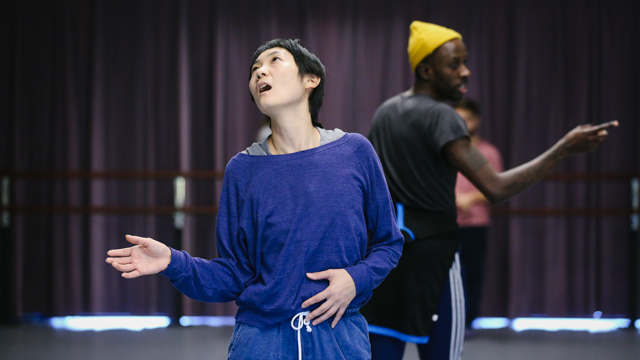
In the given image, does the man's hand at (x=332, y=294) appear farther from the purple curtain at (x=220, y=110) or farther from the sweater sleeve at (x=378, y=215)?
the purple curtain at (x=220, y=110)

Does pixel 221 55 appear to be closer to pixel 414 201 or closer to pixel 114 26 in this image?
pixel 114 26

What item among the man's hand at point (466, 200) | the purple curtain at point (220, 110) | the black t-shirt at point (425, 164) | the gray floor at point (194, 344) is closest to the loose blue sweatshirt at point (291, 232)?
the black t-shirt at point (425, 164)

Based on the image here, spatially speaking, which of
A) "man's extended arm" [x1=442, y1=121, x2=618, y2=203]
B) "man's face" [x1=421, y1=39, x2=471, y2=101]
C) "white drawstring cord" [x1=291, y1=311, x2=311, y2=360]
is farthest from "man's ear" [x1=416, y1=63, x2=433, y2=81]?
"white drawstring cord" [x1=291, y1=311, x2=311, y2=360]

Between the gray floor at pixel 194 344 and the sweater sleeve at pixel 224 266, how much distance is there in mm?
2447

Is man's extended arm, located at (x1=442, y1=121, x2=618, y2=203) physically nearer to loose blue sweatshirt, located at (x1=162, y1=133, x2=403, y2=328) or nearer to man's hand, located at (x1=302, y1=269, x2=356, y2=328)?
loose blue sweatshirt, located at (x1=162, y1=133, x2=403, y2=328)

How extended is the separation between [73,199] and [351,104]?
2.13 metres

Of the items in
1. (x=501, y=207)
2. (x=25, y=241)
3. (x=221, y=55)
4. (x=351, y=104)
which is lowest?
(x=25, y=241)

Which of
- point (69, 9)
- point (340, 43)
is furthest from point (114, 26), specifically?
point (340, 43)

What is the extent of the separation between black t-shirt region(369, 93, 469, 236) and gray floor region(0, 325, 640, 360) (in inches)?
78.3

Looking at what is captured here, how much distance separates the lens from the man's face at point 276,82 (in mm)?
1191

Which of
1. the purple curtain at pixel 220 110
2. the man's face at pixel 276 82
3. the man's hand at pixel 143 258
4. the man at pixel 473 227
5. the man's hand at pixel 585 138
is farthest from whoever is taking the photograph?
the purple curtain at pixel 220 110

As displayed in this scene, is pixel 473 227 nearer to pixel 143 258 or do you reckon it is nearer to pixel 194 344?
pixel 194 344

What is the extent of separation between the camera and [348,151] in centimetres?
121

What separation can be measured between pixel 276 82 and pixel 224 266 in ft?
1.20
